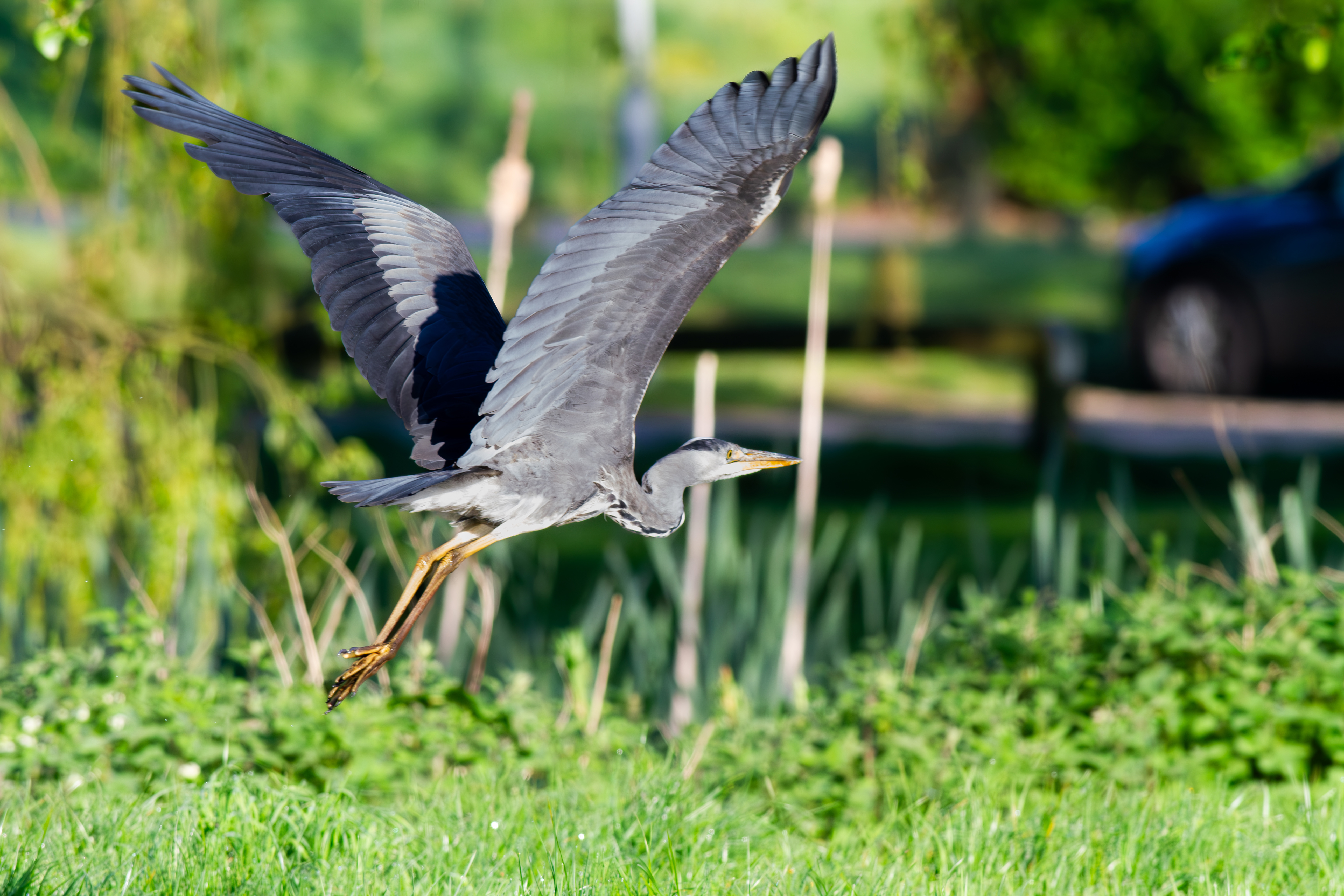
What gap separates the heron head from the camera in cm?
212

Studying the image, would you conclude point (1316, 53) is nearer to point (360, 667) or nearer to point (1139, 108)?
point (360, 667)

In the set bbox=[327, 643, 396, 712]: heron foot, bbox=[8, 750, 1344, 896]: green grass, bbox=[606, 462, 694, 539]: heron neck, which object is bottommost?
bbox=[8, 750, 1344, 896]: green grass

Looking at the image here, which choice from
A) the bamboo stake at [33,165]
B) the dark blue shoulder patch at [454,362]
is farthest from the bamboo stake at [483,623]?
the bamboo stake at [33,165]

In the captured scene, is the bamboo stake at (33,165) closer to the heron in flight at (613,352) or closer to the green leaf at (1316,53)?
the heron in flight at (613,352)

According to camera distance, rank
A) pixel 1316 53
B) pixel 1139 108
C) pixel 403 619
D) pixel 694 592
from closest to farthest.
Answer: pixel 403 619, pixel 1316 53, pixel 694 592, pixel 1139 108

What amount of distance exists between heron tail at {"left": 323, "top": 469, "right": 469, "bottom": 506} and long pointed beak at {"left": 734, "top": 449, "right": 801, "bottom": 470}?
1.46 feet

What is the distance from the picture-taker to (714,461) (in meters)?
2.13

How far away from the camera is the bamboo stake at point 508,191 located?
11.1 ft

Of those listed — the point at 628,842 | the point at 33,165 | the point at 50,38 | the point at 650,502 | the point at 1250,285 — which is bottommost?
the point at 628,842

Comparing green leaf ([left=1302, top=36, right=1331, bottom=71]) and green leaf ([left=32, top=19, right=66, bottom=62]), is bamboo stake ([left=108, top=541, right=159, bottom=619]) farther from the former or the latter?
green leaf ([left=1302, top=36, right=1331, bottom=71])

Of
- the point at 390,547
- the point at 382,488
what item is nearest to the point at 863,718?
the point at 390,547

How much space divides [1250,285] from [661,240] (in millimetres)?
7739

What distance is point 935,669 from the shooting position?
3709 millimetres

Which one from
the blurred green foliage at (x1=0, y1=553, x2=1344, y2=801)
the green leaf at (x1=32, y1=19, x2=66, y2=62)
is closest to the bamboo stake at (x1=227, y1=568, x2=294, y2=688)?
the blurred green foliage at (x1=0, y1=553, x2=1344, y2=801)
